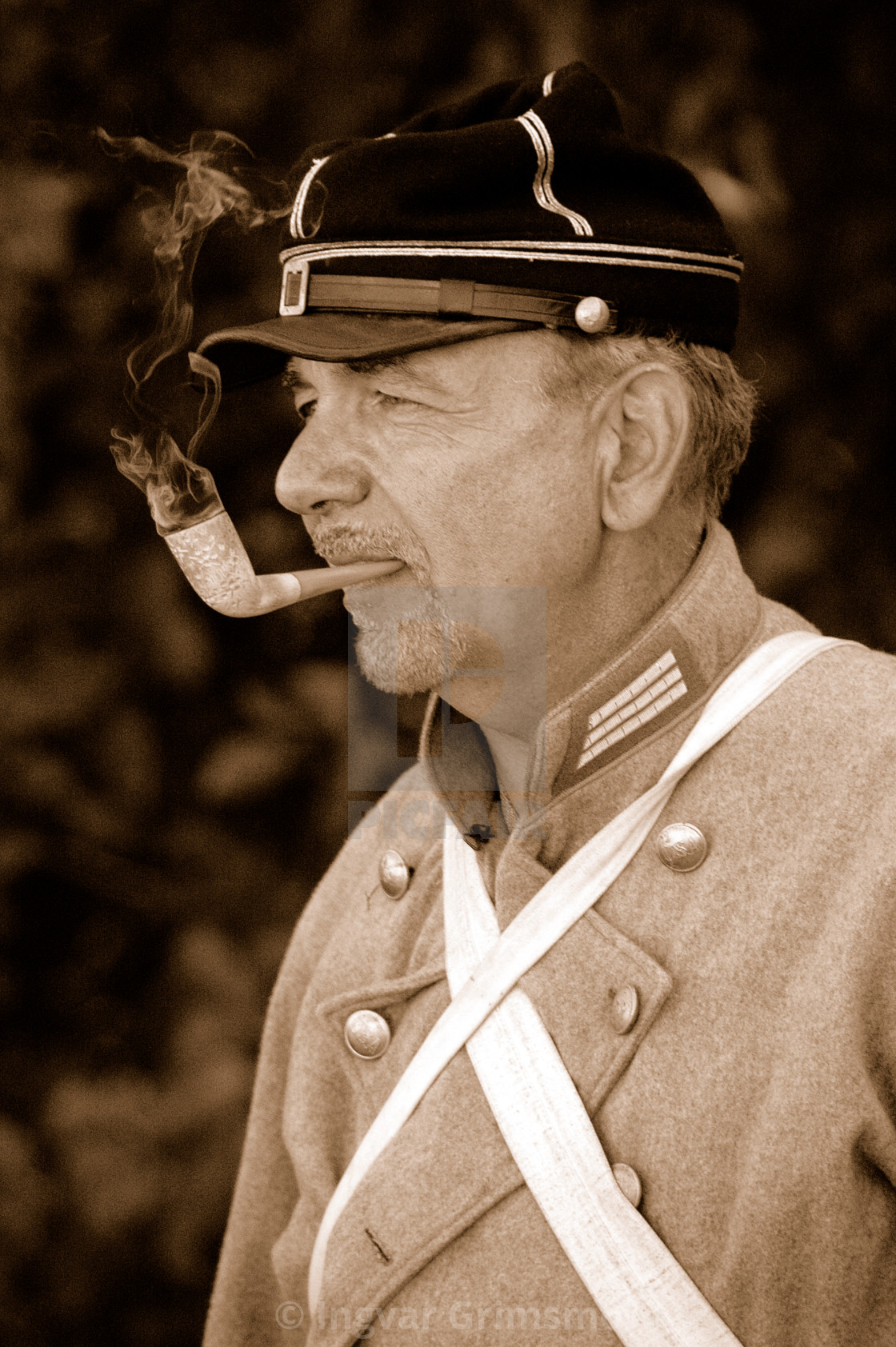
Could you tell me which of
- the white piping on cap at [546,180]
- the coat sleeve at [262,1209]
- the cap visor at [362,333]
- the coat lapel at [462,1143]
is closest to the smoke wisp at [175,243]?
the cap visor at [362,333]

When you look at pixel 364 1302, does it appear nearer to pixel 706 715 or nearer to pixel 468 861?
pixel 468 861

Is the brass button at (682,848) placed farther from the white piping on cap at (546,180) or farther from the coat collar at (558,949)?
the white piping on cap at (546,180)

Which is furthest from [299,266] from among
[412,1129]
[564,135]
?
[412,1129]

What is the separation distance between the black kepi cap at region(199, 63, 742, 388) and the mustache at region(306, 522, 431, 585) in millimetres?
228

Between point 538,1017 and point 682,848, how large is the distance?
0.87 feet

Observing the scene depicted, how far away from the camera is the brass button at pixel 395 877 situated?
1.70 metres

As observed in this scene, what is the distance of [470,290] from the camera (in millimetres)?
1447

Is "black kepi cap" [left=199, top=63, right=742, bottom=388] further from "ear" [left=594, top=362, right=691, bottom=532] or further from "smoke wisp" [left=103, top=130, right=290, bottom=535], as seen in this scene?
"smoke wisp" [left=103, top=130, right=290, bottom=535]

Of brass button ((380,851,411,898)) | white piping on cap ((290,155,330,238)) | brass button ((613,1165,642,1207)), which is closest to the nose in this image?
white piping on cap ((290,155,330,238))

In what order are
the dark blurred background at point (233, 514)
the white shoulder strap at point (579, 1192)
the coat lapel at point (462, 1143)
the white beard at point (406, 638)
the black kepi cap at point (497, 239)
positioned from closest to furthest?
the white shoulder strap at point (579, 1192), the coat lapel at point (462, 1143), the black kepi cap at point (497, 239), the white beard at point (406, 638), the dark blurred background at point (233, 514)

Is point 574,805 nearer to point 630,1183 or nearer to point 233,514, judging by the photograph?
point 630,1183

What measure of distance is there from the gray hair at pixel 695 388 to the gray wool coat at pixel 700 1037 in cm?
11

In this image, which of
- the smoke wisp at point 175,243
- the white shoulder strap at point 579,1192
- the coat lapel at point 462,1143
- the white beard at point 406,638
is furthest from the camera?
the smoke wisp at point 175,243

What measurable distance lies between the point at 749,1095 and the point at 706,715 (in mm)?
445
